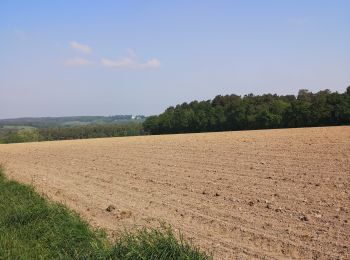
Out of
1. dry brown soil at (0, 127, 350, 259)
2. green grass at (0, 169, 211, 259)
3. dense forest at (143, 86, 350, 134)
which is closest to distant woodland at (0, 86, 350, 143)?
dense forest at (143, 86, 350, 134)

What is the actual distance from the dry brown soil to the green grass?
104cm

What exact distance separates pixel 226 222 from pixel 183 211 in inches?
63.0

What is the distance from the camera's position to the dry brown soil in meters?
8.45

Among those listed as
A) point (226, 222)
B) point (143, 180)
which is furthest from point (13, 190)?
point (226, 222)

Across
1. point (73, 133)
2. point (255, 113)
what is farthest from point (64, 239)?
point (73, 133)

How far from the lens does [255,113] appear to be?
215 ft

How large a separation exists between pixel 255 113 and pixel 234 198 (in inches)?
2126

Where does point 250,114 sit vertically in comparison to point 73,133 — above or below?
above

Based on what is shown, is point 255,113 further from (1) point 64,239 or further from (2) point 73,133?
(1) point 64,239

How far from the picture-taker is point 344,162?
57.5 feet

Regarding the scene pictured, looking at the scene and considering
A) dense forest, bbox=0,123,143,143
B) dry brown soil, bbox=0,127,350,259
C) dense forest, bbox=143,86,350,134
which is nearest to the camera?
dry brown soil, bbox=0,127,350,259

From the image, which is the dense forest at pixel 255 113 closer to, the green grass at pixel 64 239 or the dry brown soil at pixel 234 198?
the dry brown soil at pixel 234 198

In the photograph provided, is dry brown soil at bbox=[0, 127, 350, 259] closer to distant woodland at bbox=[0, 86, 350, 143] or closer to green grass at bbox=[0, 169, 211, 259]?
green grass at bbox=[0, 169, 211, 259]

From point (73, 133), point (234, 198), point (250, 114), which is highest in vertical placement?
point (250, 114)
